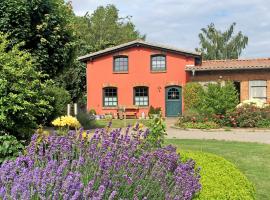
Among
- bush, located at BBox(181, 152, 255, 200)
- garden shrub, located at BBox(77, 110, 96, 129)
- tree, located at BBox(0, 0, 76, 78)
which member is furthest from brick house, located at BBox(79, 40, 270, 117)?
bush, located at BBox(181, 152, 255, 200)

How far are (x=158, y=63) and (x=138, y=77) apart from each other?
168cm

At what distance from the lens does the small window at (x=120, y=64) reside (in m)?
30.1

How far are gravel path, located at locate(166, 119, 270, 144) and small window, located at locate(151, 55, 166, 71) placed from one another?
10.9 metres

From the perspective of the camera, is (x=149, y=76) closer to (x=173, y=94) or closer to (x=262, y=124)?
(x=173, y=94)

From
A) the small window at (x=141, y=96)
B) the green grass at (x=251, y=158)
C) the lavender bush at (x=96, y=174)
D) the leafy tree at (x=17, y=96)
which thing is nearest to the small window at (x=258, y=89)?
the small window at (x=141, y=96)

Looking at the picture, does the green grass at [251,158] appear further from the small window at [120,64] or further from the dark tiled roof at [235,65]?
the small window at [120,64]

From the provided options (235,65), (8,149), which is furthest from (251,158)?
(235,65)

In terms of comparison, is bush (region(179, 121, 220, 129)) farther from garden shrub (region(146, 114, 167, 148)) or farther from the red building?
garden shrub (region(146, 114, 167, 148))

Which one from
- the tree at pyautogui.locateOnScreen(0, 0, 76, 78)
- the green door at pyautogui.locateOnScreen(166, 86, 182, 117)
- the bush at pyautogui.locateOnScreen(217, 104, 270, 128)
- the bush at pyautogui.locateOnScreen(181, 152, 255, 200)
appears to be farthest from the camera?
the green door at pyautogui.locateOnScreen(166, 86, 182, 117)

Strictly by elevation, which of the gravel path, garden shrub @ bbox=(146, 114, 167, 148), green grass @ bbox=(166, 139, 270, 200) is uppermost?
Answer: garden shrub @ bbox=(146, 114, 167, 148)

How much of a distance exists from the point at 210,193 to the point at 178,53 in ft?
82.1

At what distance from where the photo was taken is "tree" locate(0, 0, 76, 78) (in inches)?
588

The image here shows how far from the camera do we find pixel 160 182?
3.95m

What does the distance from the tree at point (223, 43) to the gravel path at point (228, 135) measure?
4549cm
